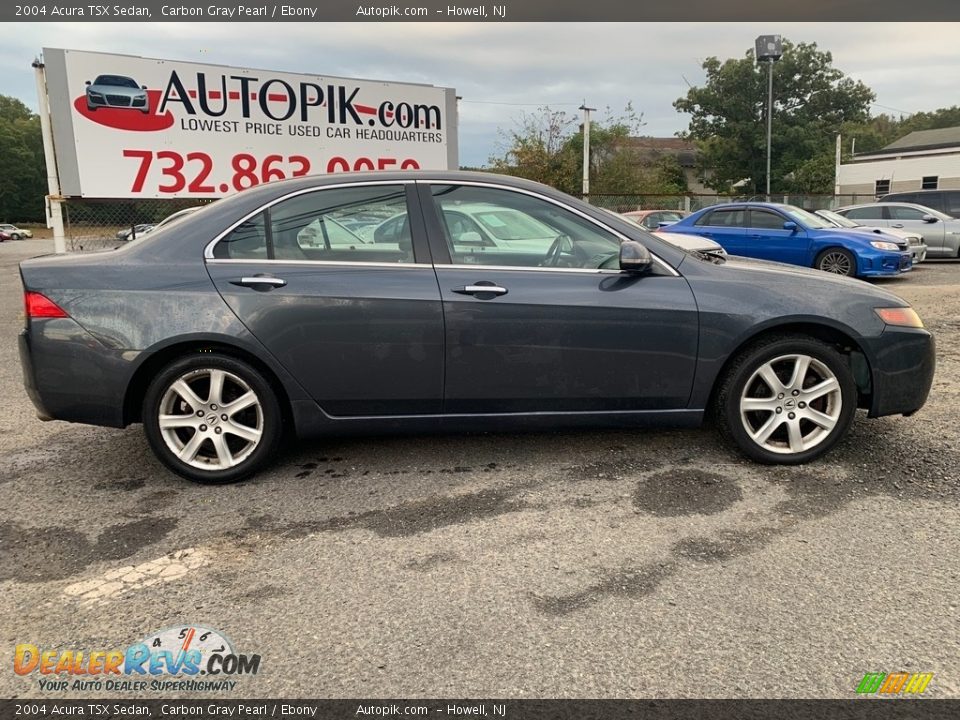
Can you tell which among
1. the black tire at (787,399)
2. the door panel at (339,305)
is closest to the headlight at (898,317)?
the black tire at (787,399)

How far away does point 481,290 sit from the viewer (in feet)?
11.5

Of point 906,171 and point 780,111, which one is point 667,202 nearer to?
point 906,171

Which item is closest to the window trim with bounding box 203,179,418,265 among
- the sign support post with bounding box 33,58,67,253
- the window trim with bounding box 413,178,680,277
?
the window trim with bounding box 413,178,680,277

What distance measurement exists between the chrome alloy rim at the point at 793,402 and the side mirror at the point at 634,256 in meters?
0.86

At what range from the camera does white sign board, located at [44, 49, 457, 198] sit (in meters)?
8.80

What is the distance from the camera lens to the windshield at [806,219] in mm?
11961

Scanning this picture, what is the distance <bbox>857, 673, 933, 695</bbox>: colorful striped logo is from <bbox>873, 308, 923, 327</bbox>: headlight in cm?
213

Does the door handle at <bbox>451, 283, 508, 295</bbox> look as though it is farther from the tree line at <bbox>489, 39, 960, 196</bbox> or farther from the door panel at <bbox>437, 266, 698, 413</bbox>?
the tree line at <bbox>489, 39, 960, 196</bbox>

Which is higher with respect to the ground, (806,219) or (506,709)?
(806,219)

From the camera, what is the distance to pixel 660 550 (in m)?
2.89

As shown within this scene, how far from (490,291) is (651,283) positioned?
86cm

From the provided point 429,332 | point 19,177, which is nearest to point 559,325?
point 429,332

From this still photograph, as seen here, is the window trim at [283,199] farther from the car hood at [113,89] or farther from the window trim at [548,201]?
the car hood at [113,89]

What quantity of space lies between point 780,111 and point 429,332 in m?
54.1
